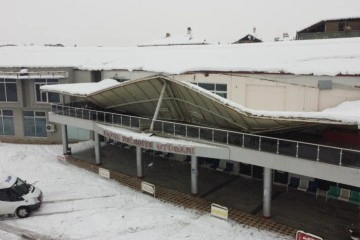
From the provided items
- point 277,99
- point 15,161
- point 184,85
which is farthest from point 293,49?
point 15,161

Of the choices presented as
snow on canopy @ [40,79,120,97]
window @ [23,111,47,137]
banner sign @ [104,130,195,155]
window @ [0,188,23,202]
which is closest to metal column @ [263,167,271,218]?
banner sign @ [104,130,195,155]

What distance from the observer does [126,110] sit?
2633cm

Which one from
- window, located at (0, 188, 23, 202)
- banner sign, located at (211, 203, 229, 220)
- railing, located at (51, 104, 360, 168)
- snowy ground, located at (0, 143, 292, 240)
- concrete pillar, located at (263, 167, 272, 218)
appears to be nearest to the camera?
railing, located at (51, 104, 360, 168)

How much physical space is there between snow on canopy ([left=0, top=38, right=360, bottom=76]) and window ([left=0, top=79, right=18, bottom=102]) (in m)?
1.81

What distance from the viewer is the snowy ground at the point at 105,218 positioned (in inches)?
673

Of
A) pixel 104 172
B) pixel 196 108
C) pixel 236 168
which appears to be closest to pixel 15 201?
pixel 104 172

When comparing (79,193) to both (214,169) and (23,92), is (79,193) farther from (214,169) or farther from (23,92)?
(23,92)

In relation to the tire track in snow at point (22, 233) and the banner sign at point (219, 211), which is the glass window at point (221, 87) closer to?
the banner sign at point (219, 211)

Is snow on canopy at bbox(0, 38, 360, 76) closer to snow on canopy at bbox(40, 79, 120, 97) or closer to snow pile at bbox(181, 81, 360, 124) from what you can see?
snow on canopy at bbox(40, 79, 120, 97)

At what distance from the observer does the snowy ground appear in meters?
17.1

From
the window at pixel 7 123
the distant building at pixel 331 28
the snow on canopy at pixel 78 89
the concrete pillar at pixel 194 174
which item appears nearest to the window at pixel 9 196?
the snow on canopy at pixel 78 89

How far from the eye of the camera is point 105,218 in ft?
62.0

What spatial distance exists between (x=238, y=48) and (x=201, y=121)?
34.7 ft

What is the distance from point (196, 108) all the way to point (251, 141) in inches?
173
